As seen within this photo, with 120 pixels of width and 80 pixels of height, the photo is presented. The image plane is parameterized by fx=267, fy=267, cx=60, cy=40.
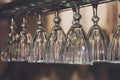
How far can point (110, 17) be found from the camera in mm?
1322

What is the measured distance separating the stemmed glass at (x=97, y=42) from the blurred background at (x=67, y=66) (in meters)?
0.40

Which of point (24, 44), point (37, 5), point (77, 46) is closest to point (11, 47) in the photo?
point (24, 44)

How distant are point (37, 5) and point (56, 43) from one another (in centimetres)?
20

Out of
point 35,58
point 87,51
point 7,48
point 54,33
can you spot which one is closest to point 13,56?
point 7,48

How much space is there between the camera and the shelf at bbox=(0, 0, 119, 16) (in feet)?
3.16

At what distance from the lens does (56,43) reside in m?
0.99

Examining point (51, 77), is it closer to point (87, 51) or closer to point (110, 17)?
point (110, 17)

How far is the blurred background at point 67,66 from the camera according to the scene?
1.32 m

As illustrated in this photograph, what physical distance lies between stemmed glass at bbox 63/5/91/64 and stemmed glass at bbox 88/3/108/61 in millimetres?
19

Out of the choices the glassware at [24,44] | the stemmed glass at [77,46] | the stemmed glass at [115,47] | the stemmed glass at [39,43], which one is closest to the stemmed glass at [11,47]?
the glassware at [24,44]

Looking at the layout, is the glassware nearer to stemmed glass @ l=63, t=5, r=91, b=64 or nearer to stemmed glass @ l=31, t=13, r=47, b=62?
stemmed glass @ l=31, t=13, r=47, b=62

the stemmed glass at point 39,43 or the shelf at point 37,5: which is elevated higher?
the shelf at point 37,5

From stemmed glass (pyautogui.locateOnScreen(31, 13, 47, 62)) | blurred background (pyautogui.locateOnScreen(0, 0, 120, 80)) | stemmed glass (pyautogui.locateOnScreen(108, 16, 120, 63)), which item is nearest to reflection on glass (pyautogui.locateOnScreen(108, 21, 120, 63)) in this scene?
stemmed glass (pyautogui.locateOnScreen(108, 16, 120, 63))

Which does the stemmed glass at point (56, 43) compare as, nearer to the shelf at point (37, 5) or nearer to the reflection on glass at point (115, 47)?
the shelf at point (37, 5)
